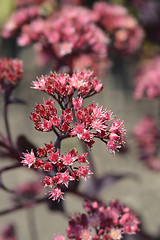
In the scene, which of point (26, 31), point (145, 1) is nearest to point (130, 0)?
point (145, 1)

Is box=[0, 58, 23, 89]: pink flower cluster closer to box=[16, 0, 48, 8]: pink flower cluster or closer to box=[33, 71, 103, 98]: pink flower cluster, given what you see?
box=[33, 71, 103, 98]: pink flower cluster

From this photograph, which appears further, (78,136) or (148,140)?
(148,140)

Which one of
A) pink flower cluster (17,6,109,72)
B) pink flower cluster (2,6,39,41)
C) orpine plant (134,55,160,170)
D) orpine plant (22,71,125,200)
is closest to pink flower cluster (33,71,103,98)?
orpine plant (22,71,125,200)

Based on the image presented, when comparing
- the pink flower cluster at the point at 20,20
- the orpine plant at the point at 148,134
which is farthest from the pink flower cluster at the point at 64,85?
the orpine plant at the point at 148,134

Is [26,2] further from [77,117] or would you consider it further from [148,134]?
[77,117]

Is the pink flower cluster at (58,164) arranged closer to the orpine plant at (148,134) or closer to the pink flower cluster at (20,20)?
the pink flower cluster at (20,20)

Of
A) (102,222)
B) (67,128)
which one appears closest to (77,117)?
(67,128)

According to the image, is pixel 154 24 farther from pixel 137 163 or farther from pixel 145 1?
pixel 137 163
